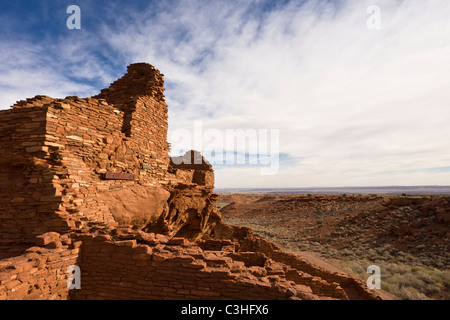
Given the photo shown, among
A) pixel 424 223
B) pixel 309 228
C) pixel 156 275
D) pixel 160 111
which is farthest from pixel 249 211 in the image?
pixel 156 275

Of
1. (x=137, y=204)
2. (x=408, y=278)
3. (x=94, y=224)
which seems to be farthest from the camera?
(x=408, y=278)

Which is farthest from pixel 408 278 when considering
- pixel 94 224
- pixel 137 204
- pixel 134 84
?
pixel 134 84

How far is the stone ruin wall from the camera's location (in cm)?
461

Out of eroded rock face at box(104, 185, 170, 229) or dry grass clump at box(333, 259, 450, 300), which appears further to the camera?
dry grass clump at box(333, 259, 450, 300)

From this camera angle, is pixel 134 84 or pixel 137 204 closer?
pixel 137 204

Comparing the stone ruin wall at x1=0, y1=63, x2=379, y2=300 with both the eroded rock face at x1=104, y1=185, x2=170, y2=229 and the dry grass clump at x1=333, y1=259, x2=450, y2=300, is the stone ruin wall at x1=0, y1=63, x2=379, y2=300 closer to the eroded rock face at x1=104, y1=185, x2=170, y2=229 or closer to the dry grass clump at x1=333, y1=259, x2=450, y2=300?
the eroded rock face at x1=104, y1=185, x2=170, y2=229

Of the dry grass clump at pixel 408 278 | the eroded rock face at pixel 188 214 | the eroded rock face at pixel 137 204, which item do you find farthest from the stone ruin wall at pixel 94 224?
the dry grass clump at pixel 408 278

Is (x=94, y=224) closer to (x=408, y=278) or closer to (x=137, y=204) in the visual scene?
(x=137, y=204)

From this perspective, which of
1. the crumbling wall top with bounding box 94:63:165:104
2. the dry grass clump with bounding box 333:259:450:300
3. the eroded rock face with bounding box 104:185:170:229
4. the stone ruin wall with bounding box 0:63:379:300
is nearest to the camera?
the stone ruin wall with bounding box 0:63:379:300

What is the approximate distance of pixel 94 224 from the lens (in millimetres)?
5719

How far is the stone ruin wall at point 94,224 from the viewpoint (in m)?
4.61

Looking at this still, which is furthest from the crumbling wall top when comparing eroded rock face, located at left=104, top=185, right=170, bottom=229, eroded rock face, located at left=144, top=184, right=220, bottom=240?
eroded rock face, located at left=144, top=184, right=220, bottom=240

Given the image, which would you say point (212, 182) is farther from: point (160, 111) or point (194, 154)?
point (194, 154)

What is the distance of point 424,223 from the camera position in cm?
2295
